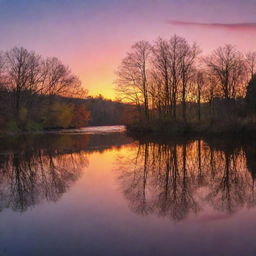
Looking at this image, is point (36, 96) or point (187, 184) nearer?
point (187, 184)

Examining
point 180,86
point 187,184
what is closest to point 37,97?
point 180,86

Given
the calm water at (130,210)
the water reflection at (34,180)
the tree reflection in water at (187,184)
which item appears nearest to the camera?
the calm water at (130,210)

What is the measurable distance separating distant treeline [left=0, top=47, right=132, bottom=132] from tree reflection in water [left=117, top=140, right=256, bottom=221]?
124 feet

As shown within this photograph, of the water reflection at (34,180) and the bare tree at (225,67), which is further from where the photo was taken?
the bare tree at (225,67)

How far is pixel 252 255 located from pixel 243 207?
292 cm

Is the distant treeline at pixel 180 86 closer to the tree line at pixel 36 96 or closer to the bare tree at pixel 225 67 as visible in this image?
the bare tree at pixel 225 67

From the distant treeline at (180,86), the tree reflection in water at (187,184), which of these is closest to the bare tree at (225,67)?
the distant treeline at (180,86)

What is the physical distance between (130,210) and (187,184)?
11.4ft

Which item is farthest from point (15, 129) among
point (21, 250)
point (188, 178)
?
point (21, 250)

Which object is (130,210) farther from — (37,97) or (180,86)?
(37,97)

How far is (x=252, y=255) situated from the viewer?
16.4 feet

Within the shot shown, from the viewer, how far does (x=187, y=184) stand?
415 inches

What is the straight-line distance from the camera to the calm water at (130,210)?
5602mm

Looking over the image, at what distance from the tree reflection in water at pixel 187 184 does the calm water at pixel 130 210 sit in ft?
0.10
